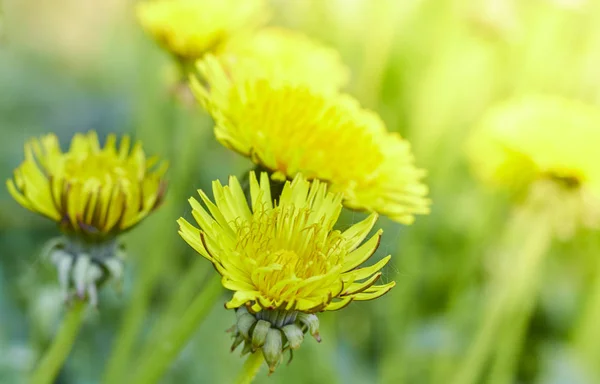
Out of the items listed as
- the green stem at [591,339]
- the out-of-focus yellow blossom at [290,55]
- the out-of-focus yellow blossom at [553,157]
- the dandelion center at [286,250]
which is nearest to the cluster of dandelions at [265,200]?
the dandelion center at [286,250]

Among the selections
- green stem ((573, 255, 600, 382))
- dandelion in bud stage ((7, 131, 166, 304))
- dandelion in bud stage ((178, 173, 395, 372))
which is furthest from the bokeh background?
dandelion in bud stage ((178, 173, 395, 372))

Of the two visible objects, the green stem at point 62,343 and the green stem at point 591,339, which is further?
the green stem at point 591,339

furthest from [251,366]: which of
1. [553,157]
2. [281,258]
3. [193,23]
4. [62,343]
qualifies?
[553,157]

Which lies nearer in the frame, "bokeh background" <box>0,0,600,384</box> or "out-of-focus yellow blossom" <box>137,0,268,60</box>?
"out-of-focus yellow blossom" <box>137,0,268,60</box>

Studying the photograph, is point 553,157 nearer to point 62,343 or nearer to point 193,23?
point 193,23

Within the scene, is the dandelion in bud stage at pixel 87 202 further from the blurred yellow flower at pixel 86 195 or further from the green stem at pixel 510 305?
the green stem at pixel 510 305

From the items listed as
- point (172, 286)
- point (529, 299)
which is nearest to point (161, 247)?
point (172, 286)

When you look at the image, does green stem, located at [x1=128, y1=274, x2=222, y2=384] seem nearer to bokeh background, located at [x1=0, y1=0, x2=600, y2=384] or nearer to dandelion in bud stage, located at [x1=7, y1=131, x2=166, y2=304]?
dandelion in bud stage, located at [x1=7, y1=131, x2=166, y2=304]
